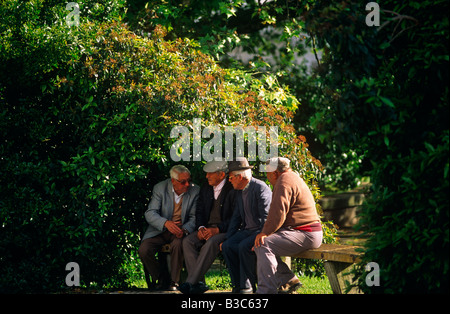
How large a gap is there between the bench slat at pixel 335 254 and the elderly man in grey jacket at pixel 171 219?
1609mm

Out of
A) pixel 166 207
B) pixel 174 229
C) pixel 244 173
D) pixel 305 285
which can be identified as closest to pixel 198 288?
pixel 174 229

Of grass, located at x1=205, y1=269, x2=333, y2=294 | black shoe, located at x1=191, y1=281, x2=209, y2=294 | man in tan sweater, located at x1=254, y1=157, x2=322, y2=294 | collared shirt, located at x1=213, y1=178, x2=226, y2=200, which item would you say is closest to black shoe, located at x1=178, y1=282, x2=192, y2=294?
black shoe, located at x1=191, y1=281, x2=209, y2=294

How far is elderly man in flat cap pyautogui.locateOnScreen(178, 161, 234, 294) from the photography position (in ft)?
24.7

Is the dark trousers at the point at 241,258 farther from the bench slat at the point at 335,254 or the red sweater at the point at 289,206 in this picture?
the bench slat at the point at 335,254

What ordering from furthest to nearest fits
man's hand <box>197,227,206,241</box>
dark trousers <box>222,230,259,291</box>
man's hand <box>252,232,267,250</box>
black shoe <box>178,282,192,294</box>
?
man's hand <box>197,227,206,241</box> < black shoe <box>178,282,192,294</box> < dark trousers <box>222,230,259,291</box> < man's hand <box>252,232,267,250</box>

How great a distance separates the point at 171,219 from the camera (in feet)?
26.7

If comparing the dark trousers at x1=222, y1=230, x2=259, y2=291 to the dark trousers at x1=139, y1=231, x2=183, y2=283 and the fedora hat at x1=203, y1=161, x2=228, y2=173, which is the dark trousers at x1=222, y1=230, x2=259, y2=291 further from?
the fedora hat at x1=203, y1=161, x2=228, y2=173

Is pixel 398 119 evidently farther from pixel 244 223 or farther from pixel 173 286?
pixel 173 286

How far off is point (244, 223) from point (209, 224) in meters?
0.56

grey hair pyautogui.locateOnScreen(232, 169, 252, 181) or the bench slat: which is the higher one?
grey hair pyautogui.locateOnScreen(232, 169, 252, 181)

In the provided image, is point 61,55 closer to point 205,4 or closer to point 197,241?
point 197,241

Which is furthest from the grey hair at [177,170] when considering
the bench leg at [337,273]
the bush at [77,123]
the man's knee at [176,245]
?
the bench leg at [337,273]

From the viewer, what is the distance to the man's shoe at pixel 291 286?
24.8 feet

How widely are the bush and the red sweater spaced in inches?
52.3
